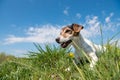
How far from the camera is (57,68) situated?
244 inches

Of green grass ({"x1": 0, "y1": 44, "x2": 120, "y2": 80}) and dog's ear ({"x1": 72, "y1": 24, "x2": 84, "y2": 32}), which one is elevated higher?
dog's ear ({"x1": 72, "y1": 24, "x2": 84, "y2": 32})

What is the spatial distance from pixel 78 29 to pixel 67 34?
12.8 inches

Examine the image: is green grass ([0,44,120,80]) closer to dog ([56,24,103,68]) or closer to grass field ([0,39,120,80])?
grass field ([0,39,120,80])

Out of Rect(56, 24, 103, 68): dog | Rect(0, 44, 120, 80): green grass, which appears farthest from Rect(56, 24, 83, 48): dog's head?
Rect(0, 44, 120, 80): green grass

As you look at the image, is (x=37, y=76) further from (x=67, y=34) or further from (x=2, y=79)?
(x=67, y=34)

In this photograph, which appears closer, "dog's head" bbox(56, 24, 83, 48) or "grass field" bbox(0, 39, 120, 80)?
"grass field" bbox(0, 39, 120, 80)

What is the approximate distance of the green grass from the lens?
11.3ft

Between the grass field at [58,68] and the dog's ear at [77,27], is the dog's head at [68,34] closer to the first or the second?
the dog's ear at [77,27]

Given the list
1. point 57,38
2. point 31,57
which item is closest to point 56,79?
point 57,38

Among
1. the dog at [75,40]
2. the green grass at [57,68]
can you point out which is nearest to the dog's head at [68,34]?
the dog at [75,40]

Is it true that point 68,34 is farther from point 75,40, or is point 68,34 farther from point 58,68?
point 58,68

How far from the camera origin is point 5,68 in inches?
275

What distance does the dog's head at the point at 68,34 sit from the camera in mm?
6746

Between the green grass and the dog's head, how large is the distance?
425mm
